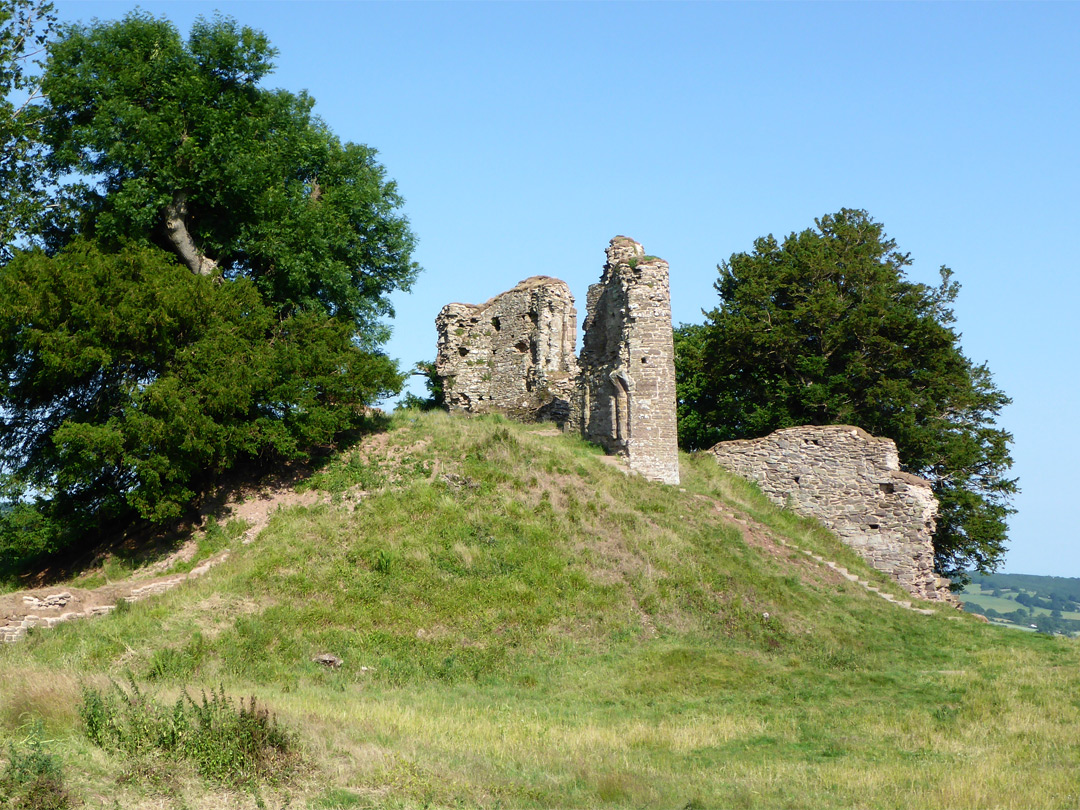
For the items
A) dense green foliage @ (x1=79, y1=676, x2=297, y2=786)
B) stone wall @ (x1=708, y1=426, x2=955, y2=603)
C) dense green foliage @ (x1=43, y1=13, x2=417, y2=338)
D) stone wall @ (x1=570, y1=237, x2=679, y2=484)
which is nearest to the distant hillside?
stone wall @ (x1=708, y1=426, x2=955, y2=603)

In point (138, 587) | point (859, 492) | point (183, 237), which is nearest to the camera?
point (138, 587)

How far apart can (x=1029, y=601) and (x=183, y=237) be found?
144m

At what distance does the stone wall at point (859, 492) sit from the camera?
26.9 meters

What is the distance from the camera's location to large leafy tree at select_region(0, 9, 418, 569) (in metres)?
20.3

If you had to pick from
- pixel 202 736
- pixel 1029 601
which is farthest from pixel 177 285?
pixel 1029 601

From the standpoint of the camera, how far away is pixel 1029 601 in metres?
144

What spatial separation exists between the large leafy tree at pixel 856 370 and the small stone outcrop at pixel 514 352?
728 centimetres

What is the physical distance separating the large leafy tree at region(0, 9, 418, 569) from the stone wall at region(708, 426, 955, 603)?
11009 mm

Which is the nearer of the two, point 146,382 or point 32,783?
point 32,783

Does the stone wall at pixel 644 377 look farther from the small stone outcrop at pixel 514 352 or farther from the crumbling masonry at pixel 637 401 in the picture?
the small stone outcrop at pixel 514 352

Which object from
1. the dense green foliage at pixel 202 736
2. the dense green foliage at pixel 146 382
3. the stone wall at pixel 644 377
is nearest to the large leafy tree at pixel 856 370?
the stone wall at pixel 644 377

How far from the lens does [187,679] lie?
51.2 ft

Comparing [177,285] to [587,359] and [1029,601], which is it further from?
[1029,601]

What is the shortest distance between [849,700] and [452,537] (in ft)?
27.3
